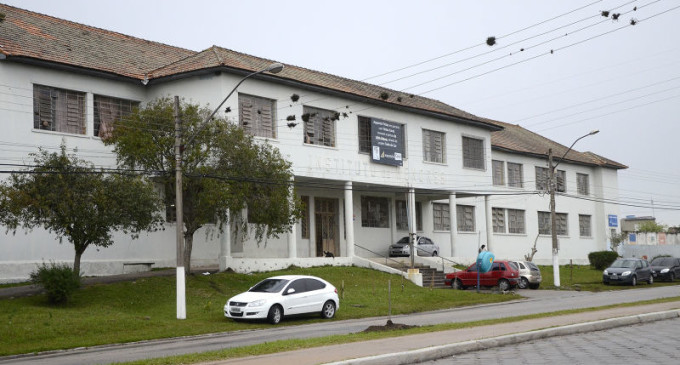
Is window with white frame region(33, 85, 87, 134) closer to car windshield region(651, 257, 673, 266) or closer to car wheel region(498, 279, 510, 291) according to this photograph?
car wheel region(498, 279, 510, 291)

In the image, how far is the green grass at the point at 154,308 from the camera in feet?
67.0

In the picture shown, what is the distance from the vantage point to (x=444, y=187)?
44188mm

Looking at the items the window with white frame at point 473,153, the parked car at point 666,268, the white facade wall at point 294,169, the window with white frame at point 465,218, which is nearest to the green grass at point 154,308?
the white facade wall at point 294,169

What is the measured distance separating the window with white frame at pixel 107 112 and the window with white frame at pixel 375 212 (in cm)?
1541

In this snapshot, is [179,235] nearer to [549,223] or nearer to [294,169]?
[294,169]

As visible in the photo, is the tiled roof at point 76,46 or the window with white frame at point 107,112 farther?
A: the window with white frame at point 107,112

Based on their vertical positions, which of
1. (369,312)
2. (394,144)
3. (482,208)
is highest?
(394,144)

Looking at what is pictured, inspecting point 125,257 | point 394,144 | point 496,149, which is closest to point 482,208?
point 496,149

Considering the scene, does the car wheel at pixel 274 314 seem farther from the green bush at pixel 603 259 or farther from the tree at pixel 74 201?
the green bush at pixel 603 259

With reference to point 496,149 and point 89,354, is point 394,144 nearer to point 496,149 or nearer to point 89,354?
point 496,149

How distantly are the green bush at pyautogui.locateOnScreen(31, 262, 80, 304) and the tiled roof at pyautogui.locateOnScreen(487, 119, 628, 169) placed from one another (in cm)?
3385

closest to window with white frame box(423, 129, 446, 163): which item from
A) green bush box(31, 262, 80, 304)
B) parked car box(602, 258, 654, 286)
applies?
parked car box(602, 258, 654, 286)

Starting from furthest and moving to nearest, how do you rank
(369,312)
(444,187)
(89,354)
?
(444,187), (369,312), (89,354)

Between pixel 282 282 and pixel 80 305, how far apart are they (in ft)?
21.3
